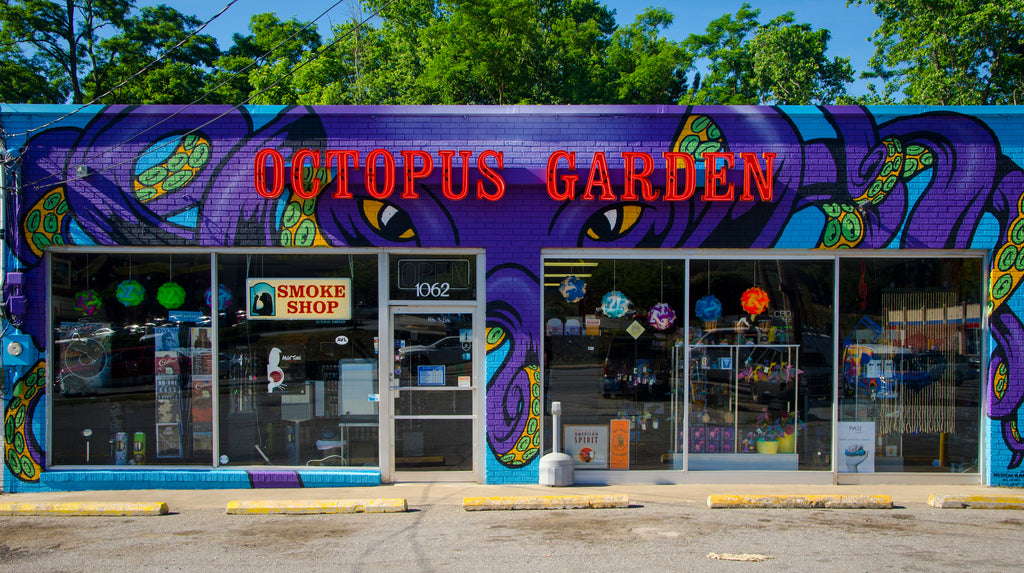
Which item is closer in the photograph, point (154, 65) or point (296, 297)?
point (296, 297)

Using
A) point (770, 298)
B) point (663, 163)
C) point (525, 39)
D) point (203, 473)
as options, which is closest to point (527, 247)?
point (663, 163)

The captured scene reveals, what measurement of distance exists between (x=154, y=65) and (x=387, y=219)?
Answer: 25.9m

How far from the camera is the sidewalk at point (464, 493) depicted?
8719 mm

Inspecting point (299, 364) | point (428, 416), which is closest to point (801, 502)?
point (428, 416)

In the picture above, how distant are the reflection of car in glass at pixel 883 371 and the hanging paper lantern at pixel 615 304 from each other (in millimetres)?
2888

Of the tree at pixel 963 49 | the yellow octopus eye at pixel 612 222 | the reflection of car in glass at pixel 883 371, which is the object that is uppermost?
the tree at pixel 963 49

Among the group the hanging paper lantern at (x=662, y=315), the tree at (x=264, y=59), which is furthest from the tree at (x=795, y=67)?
the hanging paper lantern at (x=662, y=315)

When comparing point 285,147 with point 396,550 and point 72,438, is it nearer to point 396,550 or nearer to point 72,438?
point 72,438

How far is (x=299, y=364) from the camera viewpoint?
950 centimetres

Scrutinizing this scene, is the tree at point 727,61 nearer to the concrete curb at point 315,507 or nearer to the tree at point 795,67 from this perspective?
the tree at point 795,67

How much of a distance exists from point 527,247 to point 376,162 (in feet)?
6.83

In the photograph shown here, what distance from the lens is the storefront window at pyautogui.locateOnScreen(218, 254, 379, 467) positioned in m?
9.42

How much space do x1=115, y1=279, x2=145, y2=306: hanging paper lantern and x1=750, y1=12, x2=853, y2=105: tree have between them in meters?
28.4

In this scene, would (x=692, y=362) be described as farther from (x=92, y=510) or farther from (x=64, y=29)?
(x=64, y=29)
